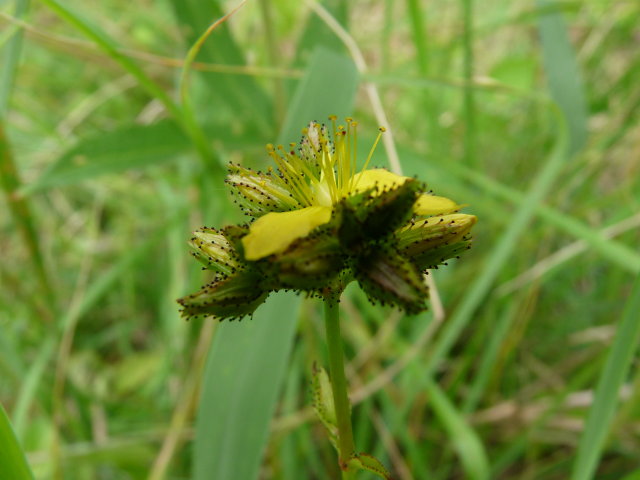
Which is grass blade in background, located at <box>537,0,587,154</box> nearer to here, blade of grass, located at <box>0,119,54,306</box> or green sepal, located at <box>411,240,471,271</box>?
green sepal, located at <box>411,240,471,271</box>

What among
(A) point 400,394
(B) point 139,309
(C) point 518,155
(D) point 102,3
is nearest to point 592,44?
(C) point 518,155

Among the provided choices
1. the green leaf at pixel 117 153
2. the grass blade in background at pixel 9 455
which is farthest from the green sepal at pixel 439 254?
the green leaf at pixel 117 153

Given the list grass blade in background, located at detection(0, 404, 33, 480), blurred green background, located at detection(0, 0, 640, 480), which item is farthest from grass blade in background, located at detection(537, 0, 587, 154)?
grass blade in background, located at detection(0, 404, 33, 480)

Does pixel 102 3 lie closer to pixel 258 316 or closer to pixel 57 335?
pixel 57 335

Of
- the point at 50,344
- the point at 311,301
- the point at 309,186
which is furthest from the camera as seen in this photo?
the point at 311,301

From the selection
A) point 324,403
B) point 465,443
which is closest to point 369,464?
point 324,403

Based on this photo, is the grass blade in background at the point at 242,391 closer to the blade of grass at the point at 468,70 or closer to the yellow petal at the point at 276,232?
the yellow petal at the point at 276,232

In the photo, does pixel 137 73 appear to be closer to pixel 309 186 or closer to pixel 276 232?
pixel 309 186
